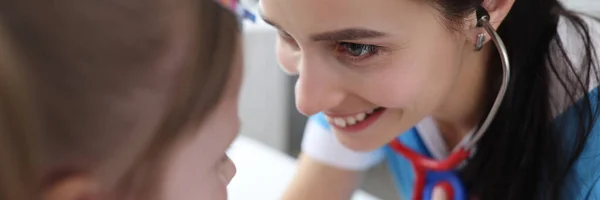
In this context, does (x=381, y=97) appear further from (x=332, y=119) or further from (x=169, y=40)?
(x=169, y=40)

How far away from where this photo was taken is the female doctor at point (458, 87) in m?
0.63

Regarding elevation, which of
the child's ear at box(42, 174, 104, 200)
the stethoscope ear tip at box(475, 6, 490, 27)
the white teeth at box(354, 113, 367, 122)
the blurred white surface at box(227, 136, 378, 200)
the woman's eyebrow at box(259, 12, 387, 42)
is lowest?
the blurred white surface at box(227, 136, 378, 200)

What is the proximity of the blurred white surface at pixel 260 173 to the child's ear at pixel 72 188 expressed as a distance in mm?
531

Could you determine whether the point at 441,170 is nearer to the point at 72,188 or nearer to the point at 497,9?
the point at 497,9

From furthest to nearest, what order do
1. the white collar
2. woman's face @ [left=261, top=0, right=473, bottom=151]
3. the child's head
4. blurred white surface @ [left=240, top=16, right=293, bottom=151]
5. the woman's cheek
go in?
1. blurred white surface @ [left=240, top=16, right=293, bottom=151]
2. the white collar
3. the woman's cheek
4. woman's face @ [left=261, top=0, right=473, bottom=151]
5. the child's head

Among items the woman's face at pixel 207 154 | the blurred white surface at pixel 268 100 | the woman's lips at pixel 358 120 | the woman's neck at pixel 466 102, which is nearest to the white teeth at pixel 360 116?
the woman's lips at pixel 358 120

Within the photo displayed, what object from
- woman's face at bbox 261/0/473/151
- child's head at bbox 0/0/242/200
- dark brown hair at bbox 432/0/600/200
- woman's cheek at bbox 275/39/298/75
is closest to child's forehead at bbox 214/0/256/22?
child's head at bbox 0/0/242/200

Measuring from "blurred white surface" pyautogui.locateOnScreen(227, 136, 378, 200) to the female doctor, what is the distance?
44mm

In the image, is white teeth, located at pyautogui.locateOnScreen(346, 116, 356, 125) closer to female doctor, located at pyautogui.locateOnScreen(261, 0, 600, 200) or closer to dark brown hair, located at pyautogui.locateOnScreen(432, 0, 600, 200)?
female doctor, located at pyautogui.locateOnScreen(261, 0, 600, 200)

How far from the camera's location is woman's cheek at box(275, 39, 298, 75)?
729mm

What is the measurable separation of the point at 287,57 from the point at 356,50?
0.11m

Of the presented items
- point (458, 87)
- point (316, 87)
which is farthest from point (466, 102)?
point (316, 87)

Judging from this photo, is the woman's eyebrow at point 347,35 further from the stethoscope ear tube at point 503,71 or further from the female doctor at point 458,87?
the stethoscope ear tube at point 503,71

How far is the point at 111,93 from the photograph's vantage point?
309 mm
